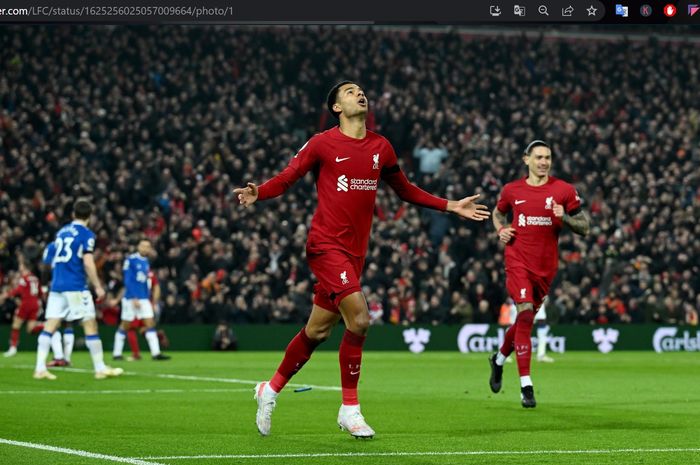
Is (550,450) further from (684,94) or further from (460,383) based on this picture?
(684,94)

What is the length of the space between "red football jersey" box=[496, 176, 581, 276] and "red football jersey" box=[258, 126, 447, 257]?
4551 mm

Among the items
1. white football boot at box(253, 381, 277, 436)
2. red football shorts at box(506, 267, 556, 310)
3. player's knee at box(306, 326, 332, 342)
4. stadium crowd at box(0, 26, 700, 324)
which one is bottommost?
white football boot at box(253, 381, 277, 436)

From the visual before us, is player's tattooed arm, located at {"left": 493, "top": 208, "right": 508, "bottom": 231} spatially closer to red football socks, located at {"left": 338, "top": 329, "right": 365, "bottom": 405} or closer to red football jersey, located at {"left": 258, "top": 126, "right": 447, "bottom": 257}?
red football jersey, located at {"left": 258, "top": 126, "right": 447, "bottom": 257}

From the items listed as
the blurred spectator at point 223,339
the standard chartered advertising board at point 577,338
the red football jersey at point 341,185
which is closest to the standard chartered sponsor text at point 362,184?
the red football jersey at point 341,185

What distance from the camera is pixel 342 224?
10.2 meters

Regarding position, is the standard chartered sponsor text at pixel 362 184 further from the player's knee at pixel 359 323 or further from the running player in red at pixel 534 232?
the running player in red at pixel 534 232

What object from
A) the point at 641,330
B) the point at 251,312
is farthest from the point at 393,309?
the point at 641,330

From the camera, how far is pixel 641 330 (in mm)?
33281

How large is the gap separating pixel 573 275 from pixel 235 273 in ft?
30.3

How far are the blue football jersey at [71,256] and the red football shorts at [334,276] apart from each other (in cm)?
832

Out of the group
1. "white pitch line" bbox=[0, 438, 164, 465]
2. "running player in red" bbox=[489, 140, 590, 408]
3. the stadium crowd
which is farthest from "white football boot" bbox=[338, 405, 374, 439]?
the stadium crowd

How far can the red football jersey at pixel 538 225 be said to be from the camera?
14.5 m

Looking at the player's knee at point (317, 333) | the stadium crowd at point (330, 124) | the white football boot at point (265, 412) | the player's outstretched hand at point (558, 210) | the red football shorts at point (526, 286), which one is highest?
the stadium crowd at point (330, 124)

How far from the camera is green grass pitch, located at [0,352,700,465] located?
8891 millimetres
